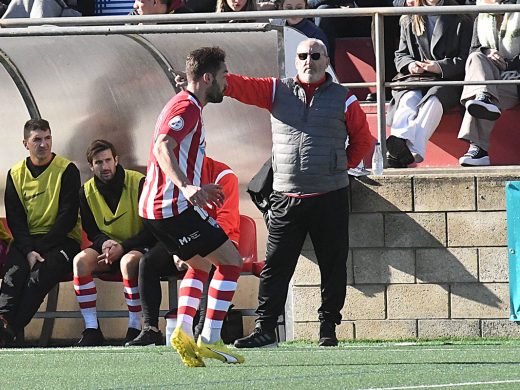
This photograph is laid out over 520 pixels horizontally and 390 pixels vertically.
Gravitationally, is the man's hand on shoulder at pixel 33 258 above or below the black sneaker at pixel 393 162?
below

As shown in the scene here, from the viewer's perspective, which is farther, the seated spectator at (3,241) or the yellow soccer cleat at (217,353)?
the seated spectator at (3,241)

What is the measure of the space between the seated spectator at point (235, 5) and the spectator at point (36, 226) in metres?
1.95

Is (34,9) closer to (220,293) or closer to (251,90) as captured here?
(251,90)

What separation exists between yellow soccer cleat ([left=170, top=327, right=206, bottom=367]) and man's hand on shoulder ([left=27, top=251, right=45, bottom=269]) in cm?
314

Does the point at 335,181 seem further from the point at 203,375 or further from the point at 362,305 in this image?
the point at 203,375

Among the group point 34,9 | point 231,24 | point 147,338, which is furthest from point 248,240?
point 34,9

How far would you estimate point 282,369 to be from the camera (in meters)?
7.77

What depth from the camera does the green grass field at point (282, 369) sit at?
7.06 meters

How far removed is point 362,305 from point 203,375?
349 centimetres

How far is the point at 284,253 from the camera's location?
980cm

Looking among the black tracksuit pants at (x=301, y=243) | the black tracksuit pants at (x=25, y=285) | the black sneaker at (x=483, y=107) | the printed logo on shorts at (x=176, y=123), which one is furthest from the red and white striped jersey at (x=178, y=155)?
the black sneaker at (x=483, y=107)

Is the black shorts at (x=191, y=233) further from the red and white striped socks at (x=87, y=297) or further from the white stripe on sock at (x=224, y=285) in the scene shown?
the red and white striped socks at (x=87, y=297)

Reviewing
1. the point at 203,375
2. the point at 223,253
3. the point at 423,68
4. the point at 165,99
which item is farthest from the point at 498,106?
the point at 203,375

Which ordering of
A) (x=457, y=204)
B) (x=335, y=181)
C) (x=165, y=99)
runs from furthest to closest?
(x=165, y=99), (x=457, y=204), (x=335, y=181)
